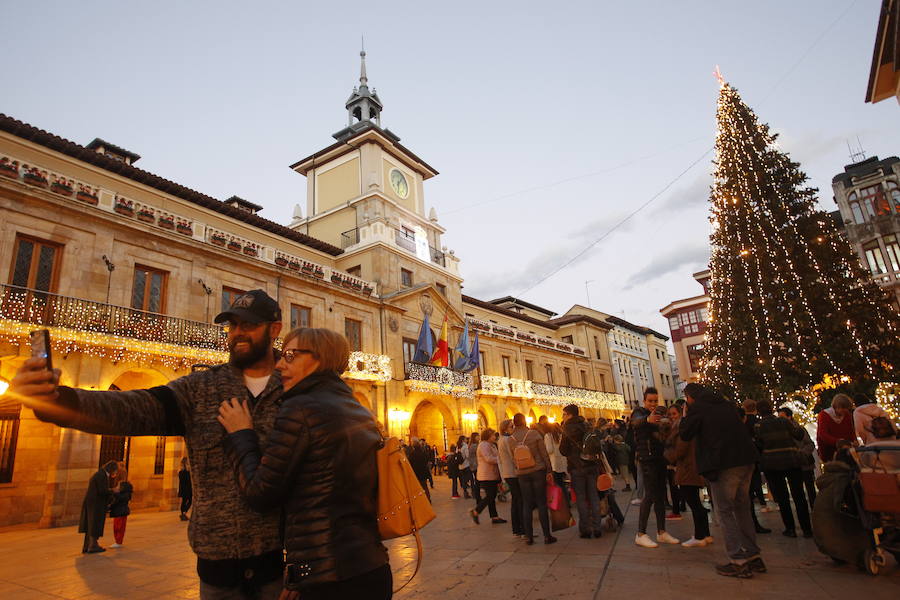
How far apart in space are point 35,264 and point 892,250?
3774 cm

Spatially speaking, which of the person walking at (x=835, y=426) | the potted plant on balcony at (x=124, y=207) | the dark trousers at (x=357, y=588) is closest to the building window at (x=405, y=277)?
the potted plant on balcony at (x=124, y=207)

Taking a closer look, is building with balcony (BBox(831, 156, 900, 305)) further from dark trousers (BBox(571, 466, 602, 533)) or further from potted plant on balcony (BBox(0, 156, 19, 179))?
potted plant on balcony (BBox(0, 156, 19, 179))

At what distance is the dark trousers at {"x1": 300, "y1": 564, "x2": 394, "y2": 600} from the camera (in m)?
1.76

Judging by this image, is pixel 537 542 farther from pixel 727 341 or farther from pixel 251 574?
pixel 727 341

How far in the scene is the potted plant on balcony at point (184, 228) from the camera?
644 inches

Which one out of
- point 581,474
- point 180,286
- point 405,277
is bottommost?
point 581,474

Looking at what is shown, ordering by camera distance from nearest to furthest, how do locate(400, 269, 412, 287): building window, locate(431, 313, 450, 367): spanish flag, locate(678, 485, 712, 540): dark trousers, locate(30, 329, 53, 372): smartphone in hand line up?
1. locate(30, 329, 53, 372): smartphone in hand
2. locate(678, 485, 712, 540): dark trousers
3. locate(431, 313, 450, 367): spanish flag
4. locate(400, 269, 412, 287): building window

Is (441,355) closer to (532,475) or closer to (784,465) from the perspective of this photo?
(532,475)

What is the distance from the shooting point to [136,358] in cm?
1395

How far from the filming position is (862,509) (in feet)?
15.3

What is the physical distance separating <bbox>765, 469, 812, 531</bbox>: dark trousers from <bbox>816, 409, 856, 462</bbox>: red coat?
26.2 inches

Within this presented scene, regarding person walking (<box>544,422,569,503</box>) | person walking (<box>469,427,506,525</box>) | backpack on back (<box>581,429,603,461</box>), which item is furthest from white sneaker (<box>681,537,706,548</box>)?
person walking (<box>469,427,506,525</box>)

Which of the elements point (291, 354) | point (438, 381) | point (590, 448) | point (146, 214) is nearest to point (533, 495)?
point (590, 448)

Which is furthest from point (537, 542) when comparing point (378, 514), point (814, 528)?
point (378, 514)
